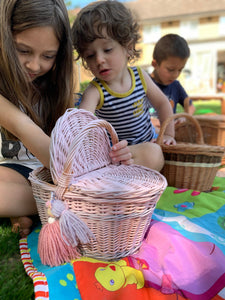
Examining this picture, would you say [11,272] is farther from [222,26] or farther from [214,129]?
[222,26]

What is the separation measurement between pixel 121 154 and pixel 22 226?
1.75ft

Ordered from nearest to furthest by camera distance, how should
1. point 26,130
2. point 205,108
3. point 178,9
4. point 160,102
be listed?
1. point 26,130
2. point 160,102
3. point 205,108
4. point 178,9

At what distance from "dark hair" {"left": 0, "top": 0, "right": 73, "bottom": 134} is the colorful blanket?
62 cm

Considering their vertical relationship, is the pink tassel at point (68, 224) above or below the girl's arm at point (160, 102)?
below

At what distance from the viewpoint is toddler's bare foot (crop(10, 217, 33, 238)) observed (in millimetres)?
1212

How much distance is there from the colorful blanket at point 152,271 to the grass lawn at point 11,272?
0.10ft

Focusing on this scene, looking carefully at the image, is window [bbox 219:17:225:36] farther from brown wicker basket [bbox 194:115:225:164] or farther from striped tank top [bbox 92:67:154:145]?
striped tank top [bbox 92:67:154:145]

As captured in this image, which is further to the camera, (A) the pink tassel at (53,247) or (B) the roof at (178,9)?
(B) the roof at (178,9)

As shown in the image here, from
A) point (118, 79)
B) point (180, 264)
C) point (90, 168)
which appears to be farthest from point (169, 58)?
point (180, 264)

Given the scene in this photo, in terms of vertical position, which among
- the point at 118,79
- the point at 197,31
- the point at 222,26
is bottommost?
the point at 118,79

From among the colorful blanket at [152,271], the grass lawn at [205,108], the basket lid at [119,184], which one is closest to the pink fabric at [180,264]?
the colorful blanket at [152,271]

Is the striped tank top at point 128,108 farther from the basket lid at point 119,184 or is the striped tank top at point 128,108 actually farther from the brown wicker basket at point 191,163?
the basket lid at point 119,184

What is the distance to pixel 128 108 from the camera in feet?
5.79

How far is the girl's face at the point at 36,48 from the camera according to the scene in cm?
116
